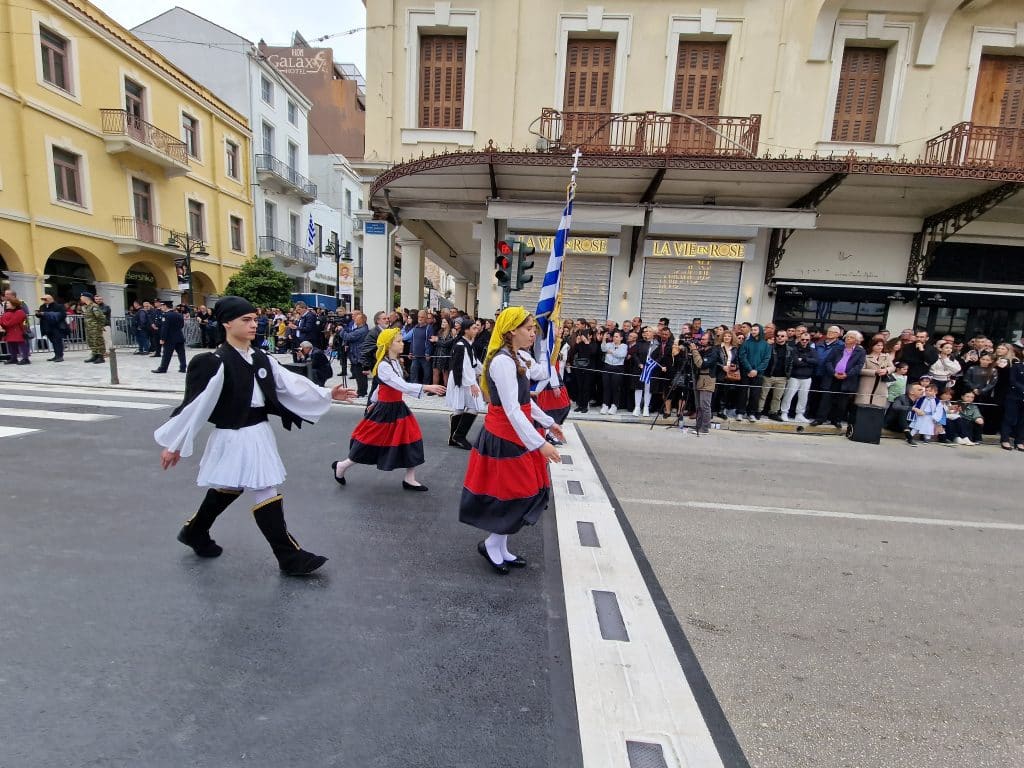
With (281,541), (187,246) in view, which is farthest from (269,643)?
(187,246)

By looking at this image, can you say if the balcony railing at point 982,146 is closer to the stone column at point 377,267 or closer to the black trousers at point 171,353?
the stone column at point 377,267

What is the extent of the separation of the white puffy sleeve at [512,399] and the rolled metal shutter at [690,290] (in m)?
10.9

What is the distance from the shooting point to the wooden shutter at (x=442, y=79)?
1365 centimetres

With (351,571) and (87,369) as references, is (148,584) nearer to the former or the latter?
(351,571)

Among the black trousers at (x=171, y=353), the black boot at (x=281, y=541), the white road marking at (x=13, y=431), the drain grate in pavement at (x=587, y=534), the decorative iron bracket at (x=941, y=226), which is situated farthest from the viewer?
the black trousers at (x=171, y=353)

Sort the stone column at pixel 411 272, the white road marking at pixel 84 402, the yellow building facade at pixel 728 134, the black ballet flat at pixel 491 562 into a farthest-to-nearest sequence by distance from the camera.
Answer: the stone column at pixel 411 272 → the yellow building facade at pixel 728 134 → the white road marking at pixel 84 402 → the black ballet flat at pixel 491 562

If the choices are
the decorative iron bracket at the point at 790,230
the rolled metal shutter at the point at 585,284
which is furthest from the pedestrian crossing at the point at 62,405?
the decorative iron bracket at the point at 790,230

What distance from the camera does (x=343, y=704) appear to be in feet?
7.57

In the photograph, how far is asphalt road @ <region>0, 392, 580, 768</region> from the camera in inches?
82.7

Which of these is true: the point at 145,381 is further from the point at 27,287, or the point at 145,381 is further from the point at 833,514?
the point at 833,514

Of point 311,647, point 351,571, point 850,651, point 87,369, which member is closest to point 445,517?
point 351,571

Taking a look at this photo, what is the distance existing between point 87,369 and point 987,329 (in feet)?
76.2

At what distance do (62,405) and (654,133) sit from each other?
535 inches

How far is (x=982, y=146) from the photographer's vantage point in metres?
11.7
